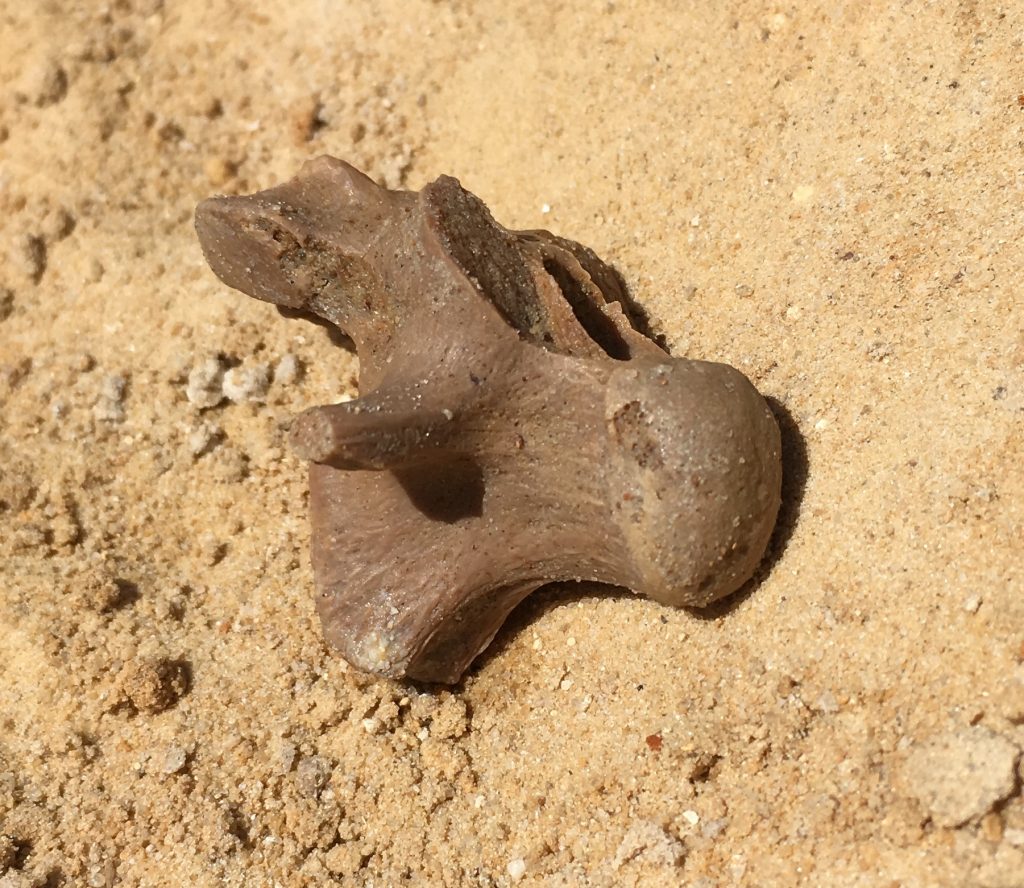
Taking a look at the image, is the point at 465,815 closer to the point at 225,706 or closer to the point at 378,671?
the point at 378,671

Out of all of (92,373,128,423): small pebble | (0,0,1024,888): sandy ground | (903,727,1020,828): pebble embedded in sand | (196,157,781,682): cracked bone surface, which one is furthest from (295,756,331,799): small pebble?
(903,727,1020,828): pebble embedded in sand

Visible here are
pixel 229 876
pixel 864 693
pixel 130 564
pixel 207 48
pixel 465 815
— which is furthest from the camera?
pixel 207 48

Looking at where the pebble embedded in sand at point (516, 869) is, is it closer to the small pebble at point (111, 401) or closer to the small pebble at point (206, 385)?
the small pebble at point (206, 385)

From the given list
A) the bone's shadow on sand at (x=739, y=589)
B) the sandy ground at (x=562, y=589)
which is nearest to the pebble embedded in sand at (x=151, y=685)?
the sandy ground at (x=562, y=589)

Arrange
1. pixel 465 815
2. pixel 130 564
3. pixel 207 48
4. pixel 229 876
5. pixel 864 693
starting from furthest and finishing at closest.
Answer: pixel 207 48 < pixel 130 564 < pixel 465 815 < pixel 229 876 < pixel 864 693

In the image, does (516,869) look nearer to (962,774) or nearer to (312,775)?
(312,775)

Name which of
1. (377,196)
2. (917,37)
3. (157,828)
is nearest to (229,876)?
(157,828)
